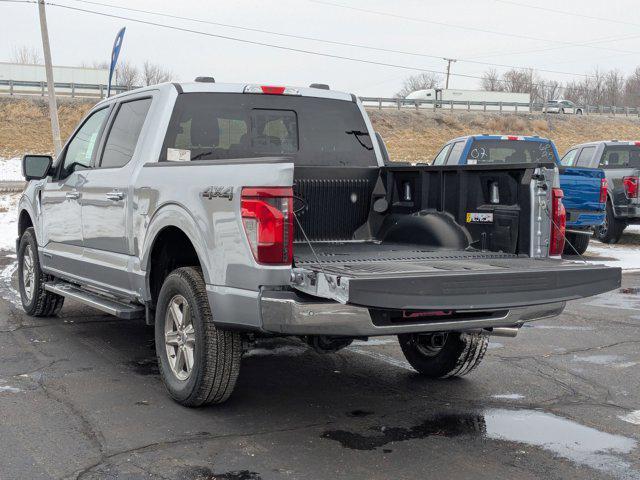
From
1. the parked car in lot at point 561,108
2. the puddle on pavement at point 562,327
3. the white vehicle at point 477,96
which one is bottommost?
the puddle on pavement at point 562,327

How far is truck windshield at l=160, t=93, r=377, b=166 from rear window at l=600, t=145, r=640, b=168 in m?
10.4

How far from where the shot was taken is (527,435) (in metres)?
4.74

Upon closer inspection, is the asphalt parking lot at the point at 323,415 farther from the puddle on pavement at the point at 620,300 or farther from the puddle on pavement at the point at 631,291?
the puddle on pavement at the point at 631,291

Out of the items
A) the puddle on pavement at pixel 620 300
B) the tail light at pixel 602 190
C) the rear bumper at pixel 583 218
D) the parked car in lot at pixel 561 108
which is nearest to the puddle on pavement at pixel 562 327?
the puddle on pavement at pixel 620 300

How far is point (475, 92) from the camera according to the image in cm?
5838

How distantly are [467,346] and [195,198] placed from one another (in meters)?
2.23

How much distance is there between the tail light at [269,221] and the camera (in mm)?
4430

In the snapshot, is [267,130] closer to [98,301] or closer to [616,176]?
[98,301]

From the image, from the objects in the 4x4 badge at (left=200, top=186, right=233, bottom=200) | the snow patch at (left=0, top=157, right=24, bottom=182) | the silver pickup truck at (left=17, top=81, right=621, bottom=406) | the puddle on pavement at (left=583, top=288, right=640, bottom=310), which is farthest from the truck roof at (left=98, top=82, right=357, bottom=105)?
the snow patch at (left=0, top=157, right=24, bottom=182)

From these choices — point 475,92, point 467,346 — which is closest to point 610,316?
point 467,346

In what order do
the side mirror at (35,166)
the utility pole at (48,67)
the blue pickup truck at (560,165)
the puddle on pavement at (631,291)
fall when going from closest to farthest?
the side mirror at (35,166) → the puddle on pavement at (631,291) → the blue pickup truck at (560,165) → the utility pole at (48,67)

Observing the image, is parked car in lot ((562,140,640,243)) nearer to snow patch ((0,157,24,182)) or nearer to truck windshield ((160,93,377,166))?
truck windshield ((160,93,377,166))

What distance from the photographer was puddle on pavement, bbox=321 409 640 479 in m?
4.39

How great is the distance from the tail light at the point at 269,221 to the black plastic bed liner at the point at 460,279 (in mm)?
177
